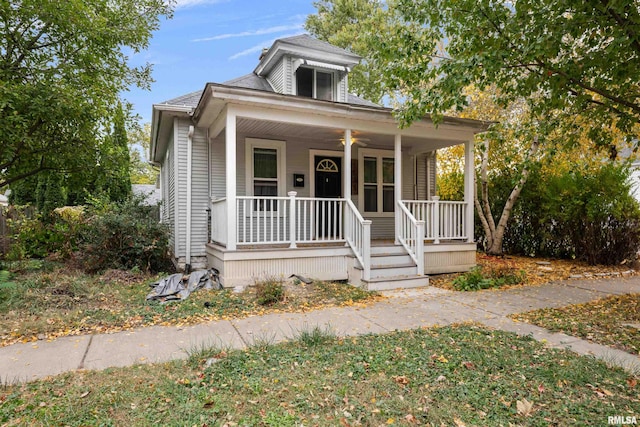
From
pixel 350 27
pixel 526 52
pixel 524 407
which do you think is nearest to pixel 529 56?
pixel 526 52

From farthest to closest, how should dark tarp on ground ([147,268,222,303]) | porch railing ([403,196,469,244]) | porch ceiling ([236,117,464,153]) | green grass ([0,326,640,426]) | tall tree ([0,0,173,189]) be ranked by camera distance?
porch railing ([403,196,469,244])
porch ceiling ([236,117,464,153])
tall tree ([0,0,173,189])
dark tarp on ground ([147,268,222,303])
green grass ([0,326,640,426])

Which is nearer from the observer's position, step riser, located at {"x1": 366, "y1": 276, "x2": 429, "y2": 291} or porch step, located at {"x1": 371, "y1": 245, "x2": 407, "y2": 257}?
step riser, located at {"x1": 366, "y1": 276, "x2": 429, "y2": 291}

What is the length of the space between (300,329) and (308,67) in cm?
704

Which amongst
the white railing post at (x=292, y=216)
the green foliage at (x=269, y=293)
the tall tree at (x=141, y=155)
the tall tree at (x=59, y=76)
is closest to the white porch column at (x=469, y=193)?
the white railing post at (x=292, y=216)

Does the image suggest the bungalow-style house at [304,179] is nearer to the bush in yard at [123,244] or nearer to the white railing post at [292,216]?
the white railing post at [292,216]

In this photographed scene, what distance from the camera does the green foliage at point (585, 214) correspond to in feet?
29.4

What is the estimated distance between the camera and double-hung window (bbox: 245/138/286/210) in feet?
28.1

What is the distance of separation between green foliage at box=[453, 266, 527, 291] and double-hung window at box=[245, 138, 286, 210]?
14.5ft

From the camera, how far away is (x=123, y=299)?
564cm

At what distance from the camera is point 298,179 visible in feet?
30.0

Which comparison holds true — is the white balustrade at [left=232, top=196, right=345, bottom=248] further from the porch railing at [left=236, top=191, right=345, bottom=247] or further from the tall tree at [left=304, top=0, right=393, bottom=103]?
the tall tree at [left=304, top=0, right=393, bottom=103]

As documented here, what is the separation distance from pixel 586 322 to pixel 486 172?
704cm

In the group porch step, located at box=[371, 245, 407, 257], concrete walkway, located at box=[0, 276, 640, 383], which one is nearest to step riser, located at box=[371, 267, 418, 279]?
porch step, located at box=[371, 245, 407, 257]

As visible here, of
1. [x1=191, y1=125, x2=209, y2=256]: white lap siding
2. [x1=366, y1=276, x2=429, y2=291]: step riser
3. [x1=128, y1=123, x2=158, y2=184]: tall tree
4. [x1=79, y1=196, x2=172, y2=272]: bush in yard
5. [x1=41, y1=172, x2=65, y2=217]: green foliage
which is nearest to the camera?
[x1=366, y1=276, x2=429, y2=291]: step riser
